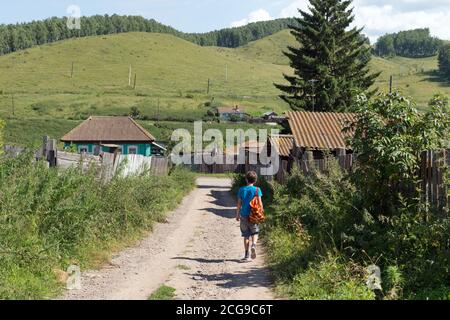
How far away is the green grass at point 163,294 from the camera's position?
7254 mm

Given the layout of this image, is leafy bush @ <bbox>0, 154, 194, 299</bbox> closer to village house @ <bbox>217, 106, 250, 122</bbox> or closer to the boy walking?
the boy walking

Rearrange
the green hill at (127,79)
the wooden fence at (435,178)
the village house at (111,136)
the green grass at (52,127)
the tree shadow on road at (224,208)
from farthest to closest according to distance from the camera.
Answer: the green hill at (127,79) < the green grass at (52,127) < the village house at (111,136) < the tree shadow on road at (224,208) < the wooden fence at (435,178)

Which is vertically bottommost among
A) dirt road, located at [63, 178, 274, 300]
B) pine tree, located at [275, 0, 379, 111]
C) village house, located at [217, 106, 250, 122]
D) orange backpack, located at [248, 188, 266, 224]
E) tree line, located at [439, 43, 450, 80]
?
dirt road, located at [63, 178, 274, 300]

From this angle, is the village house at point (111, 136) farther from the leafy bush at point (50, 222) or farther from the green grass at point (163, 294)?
the green grass at point (163, 294)

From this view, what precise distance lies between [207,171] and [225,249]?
49.8 metres

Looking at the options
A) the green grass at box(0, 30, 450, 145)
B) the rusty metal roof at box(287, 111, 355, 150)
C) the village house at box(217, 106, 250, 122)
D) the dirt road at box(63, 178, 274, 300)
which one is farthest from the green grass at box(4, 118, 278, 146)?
the dirt road at box(63, 178, 274, 300)

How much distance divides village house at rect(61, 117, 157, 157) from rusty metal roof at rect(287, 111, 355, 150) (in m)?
29.2

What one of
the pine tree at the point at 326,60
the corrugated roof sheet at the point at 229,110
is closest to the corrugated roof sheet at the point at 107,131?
the pine tree at the point at 326,60

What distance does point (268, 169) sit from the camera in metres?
25.6

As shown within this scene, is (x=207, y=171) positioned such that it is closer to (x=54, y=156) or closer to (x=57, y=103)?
(x=57, y=103)

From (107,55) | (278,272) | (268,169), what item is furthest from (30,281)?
(107,55)

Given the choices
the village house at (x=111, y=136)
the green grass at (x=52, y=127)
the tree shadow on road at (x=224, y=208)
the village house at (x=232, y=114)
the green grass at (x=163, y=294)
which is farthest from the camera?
the village house at (x=232, y=114)

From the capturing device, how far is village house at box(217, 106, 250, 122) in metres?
88.3

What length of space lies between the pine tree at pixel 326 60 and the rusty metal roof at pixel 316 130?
531 inches
